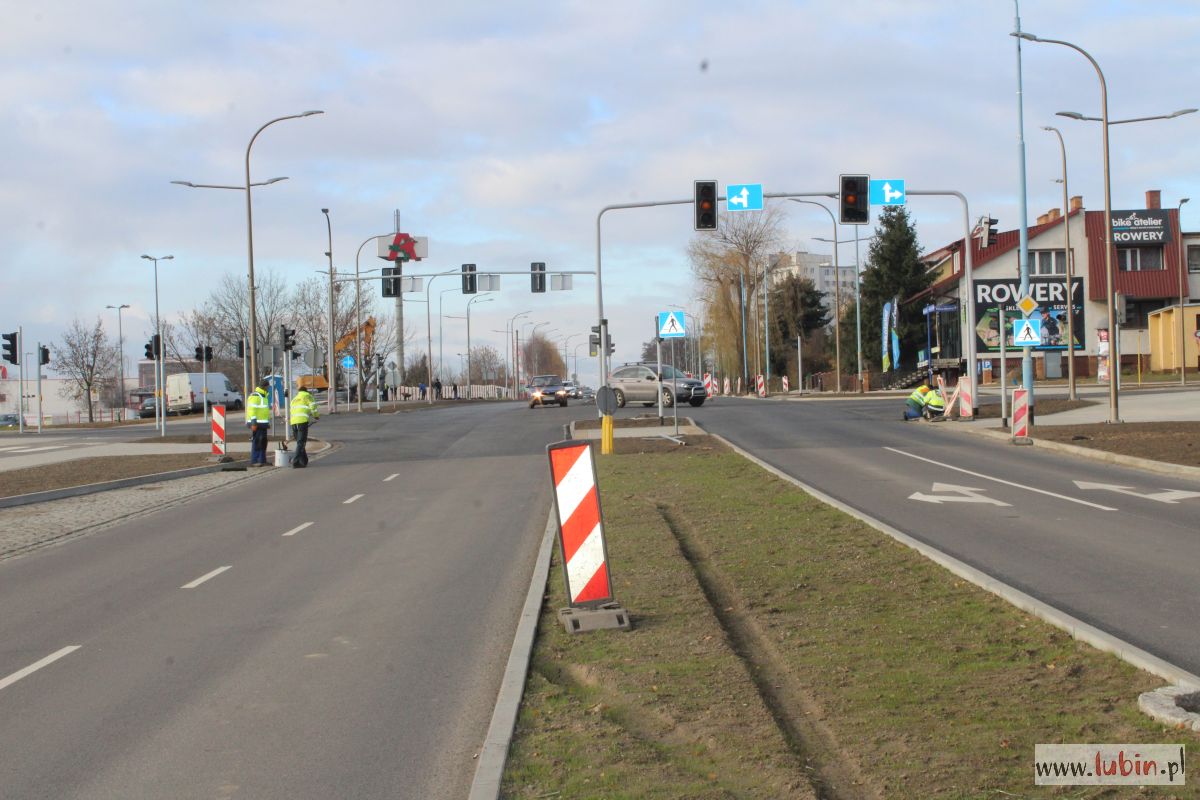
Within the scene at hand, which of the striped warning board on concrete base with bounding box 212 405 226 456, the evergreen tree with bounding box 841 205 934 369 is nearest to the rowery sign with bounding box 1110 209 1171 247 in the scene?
the evergreen tree with bounding box 841 205 934 369

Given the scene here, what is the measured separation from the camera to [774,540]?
11.8 m

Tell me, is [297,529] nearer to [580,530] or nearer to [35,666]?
[35,666]

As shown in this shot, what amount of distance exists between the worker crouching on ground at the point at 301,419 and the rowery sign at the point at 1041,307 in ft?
155

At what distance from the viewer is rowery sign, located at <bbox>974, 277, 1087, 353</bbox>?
65688 mm

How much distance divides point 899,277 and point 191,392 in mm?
45227

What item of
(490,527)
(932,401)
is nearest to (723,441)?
(932,401)

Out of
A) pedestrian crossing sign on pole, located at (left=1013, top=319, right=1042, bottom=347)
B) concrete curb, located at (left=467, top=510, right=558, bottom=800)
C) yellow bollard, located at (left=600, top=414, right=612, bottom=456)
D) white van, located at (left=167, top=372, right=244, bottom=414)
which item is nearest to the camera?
concrete curb, located at (left=467, top=510, right=558, bottom=800)

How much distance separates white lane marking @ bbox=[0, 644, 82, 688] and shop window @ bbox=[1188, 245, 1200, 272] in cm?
7419

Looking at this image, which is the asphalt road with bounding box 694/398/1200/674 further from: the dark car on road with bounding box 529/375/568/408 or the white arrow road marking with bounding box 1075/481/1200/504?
the dark car on road with bounding box 529/375/568/408

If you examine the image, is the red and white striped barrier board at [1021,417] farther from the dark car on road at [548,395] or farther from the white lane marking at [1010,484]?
the dark car on road at [548,395]

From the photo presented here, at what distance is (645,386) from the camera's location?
47.3 metres

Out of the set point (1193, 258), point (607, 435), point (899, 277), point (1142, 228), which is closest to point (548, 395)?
point (607, 435)

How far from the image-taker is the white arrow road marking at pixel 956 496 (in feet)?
51.8

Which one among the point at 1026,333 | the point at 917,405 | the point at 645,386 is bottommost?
the point at 917,405
